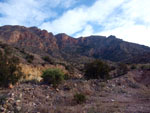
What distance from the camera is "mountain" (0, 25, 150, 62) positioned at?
68988mm

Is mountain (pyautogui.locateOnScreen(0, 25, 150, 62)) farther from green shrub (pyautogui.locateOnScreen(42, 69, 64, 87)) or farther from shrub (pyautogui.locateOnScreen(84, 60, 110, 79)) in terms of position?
green shrub (pyautogui.locateOnScreen(42, 69, 64, 87))

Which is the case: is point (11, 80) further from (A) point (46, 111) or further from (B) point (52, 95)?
(A) point (46, 111)

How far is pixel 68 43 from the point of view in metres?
108

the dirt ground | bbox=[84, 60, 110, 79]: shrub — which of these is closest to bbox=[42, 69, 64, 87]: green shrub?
the dirt ground

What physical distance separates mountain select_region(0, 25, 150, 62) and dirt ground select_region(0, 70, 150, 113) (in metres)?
50.8

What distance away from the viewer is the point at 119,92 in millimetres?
11836

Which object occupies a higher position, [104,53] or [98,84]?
[104,53]

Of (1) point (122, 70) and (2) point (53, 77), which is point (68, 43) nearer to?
(1) point (122, 70)

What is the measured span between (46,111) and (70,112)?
97 cm

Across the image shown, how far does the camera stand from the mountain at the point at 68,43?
69.0 m

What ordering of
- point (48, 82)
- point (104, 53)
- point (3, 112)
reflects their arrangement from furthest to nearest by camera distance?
point (104, 53) < point (48, 82) < point (3, 112)

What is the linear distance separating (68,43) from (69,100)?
100032 millimetres

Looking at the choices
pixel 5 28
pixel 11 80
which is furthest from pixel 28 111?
pixel 5 28

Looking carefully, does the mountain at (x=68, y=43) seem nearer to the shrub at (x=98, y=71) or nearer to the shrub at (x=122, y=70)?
the shrub at (x=122, y=70)
